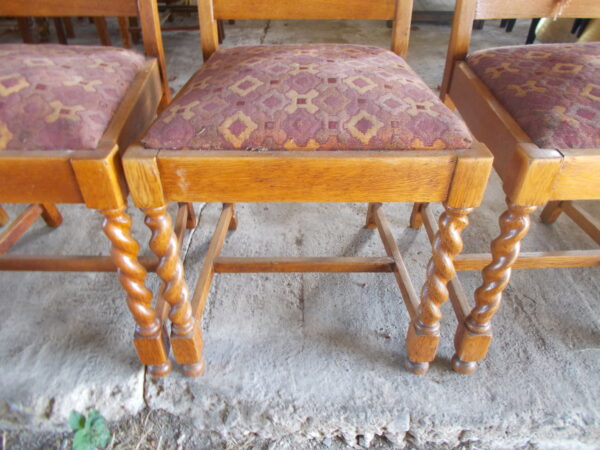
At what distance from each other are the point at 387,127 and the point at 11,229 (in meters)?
1.17

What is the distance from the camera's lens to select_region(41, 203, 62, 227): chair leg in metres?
1.49

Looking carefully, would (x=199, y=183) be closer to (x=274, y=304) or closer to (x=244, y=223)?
(x=274, y=304)

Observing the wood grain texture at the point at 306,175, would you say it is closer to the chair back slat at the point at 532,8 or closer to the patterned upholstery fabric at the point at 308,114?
the patterned upholstery fabric at the point at 308,114

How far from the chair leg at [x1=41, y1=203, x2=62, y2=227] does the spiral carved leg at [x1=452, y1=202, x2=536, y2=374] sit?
4.26ft

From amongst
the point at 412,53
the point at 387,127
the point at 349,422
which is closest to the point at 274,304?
the point at 349,422

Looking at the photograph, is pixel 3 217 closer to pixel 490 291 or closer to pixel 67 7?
pixel 67 7

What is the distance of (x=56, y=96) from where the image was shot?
2.60 ft

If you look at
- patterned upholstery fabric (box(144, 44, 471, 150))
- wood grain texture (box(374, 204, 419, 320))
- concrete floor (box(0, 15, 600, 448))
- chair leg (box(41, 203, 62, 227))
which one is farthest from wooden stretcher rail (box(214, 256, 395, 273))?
chair leg (box(41, 203, 62, 227))

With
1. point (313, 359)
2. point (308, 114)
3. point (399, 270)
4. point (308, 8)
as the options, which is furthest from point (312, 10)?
point (313, 359)

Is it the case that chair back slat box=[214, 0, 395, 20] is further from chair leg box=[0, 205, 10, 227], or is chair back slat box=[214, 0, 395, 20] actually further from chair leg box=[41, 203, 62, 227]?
chair leg box=[0, 205, 10, 227]

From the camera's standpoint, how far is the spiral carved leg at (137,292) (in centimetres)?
82

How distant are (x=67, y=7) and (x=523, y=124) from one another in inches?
39.8

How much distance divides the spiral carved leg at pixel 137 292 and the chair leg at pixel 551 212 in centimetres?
128

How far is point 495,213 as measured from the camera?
1646mm
